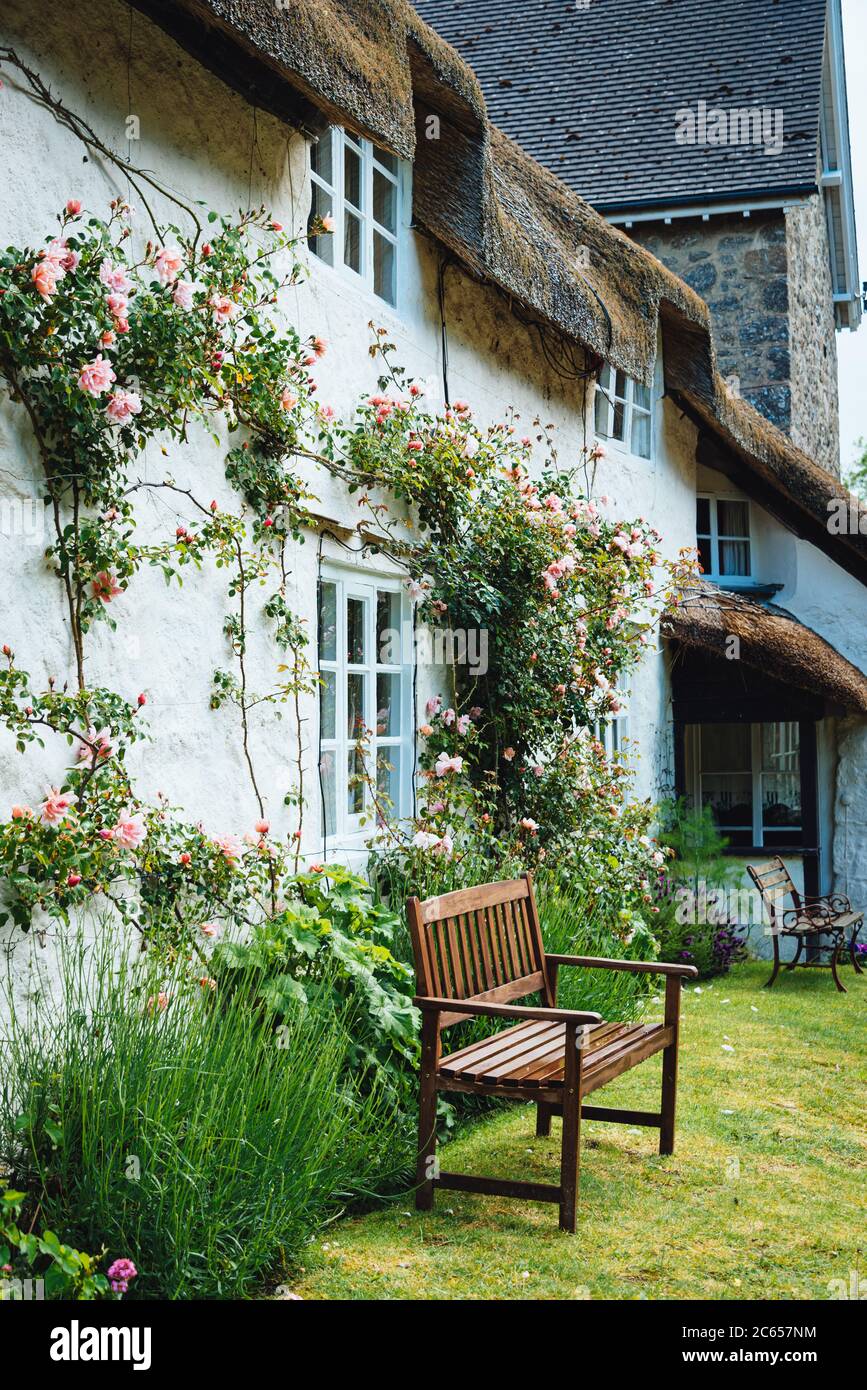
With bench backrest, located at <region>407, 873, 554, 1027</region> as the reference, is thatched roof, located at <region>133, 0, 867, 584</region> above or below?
above

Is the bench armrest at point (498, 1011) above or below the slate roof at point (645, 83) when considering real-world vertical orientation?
below

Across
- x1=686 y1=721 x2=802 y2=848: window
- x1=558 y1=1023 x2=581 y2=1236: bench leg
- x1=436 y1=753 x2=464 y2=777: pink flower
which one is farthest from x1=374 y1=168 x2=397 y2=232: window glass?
x1=686 y1=721 x2=802 y2=848: window

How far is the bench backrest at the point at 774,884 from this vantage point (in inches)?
377

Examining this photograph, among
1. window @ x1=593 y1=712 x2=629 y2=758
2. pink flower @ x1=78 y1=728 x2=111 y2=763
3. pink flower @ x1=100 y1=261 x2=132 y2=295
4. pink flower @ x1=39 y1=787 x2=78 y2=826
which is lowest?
pink flower @ x1=39 y1=787 x2=78 y2=826

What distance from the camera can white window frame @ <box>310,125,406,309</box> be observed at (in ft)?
18.9

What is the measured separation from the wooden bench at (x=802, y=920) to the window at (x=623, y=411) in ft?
11.2

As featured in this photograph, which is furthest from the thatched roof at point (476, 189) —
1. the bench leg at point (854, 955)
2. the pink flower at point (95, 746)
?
the bench leg at point (854, 955)

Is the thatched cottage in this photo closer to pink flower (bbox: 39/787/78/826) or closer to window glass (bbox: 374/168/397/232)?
window glass (bbox: 374/168/397/232)

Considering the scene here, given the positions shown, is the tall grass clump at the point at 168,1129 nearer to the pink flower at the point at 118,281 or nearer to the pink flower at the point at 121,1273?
the pink flower at the point at 121,1273

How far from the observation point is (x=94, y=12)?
4086 mm

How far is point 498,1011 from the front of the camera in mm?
3979
